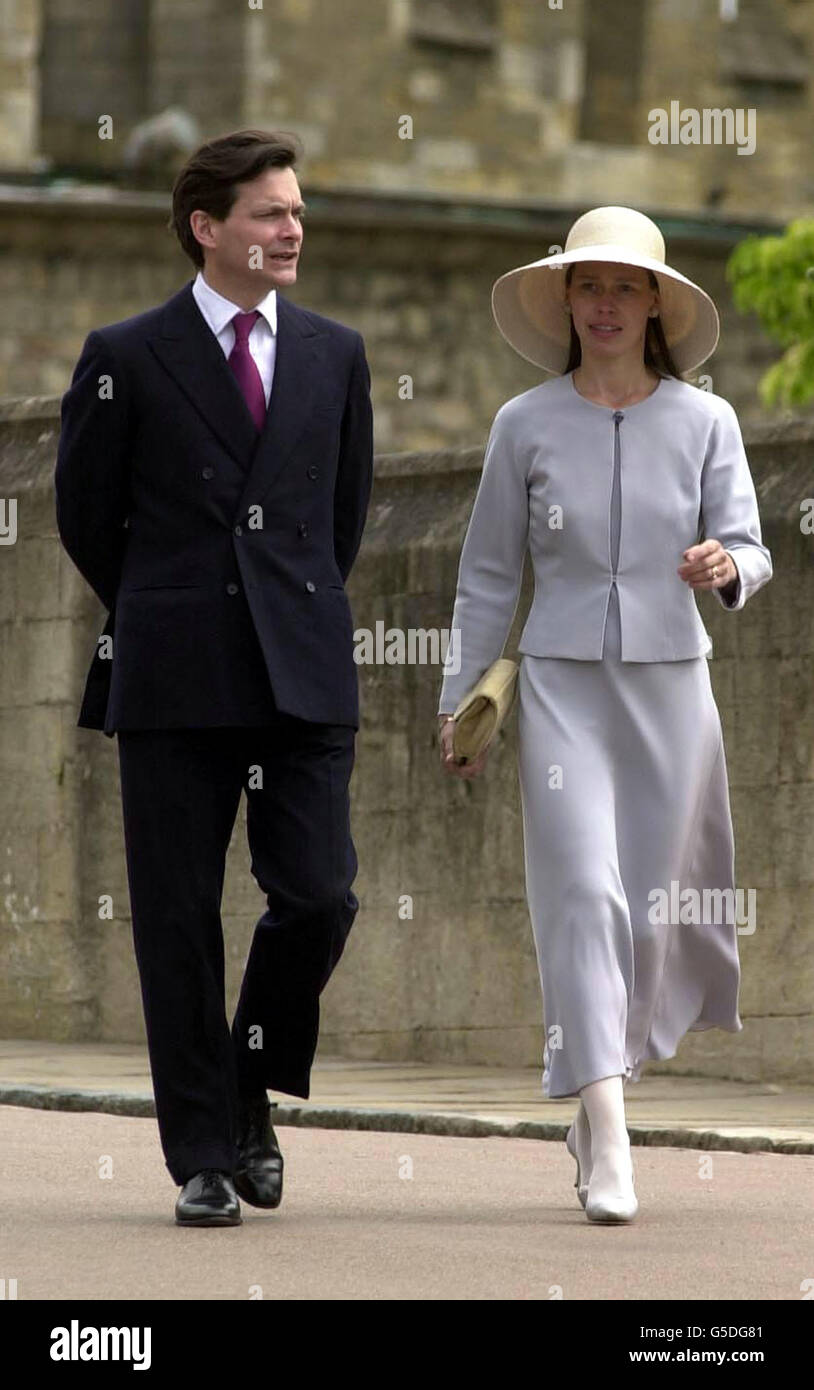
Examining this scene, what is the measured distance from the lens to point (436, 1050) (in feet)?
38.3

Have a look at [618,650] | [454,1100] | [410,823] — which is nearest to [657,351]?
[618,650]

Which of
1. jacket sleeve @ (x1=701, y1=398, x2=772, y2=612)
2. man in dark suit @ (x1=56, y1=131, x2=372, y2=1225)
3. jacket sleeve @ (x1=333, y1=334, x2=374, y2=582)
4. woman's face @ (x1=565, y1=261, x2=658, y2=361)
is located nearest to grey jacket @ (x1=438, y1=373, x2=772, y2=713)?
jacket sleeve @ (x1=701, y1=398, x2=772, y2=612)

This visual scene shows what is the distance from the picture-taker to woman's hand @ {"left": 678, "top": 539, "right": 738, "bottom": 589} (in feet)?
22.2

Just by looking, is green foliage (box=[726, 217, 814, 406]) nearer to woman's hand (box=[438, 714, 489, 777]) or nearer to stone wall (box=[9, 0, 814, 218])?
stone wall (box=[9, 0, 814, 218])

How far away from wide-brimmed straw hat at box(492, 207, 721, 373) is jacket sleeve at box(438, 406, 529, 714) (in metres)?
0.30

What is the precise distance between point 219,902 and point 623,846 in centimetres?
90

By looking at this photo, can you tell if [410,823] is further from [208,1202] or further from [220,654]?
[208,1202]

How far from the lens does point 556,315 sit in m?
7.38

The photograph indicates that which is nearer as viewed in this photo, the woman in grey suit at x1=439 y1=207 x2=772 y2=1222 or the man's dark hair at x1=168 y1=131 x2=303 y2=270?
the man's dark hair at x1=168 y1=131 x2=303 y2=270

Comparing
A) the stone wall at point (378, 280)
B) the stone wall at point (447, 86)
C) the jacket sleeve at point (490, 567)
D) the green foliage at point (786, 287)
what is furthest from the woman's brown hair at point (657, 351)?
the stone wall at point (447, 86)
